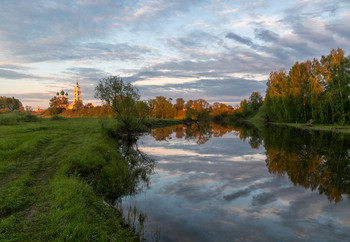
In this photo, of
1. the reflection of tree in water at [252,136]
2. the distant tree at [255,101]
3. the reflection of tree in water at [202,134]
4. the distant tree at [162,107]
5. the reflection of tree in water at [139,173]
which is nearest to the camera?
the reflection of tree in water at [139,173]

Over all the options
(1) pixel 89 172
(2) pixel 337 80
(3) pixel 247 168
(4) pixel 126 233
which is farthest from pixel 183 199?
(2) pixel 337 80

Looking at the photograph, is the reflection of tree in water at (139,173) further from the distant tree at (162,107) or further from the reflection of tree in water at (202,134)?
the distant tree at (162,107)

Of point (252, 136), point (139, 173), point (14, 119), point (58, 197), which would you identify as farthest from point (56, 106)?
point (58, 197)

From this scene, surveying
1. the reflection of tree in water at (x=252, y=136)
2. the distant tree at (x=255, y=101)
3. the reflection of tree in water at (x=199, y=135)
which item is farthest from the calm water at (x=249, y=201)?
the distant tree at (x=255, y=101)

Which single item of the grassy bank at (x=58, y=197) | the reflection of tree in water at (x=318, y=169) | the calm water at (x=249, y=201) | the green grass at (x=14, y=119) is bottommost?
the calm water at (x=249, y=201)

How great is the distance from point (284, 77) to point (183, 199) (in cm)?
7636

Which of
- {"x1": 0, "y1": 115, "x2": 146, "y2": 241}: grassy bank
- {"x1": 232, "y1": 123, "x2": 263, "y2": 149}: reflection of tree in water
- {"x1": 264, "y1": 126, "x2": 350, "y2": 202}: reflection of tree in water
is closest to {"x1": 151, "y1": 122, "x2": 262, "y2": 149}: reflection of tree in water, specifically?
{"x1": 232, "y1": 123, "x2": 263, "y2": 149}: reflection of tree in water

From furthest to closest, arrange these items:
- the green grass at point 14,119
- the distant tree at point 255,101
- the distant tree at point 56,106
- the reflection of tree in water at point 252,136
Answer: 1. the distant tree at point 255,101
2. the distant tree at point 56,106
3. the green grass at point 14,119
4. the reflection of tree in water at point 252,136

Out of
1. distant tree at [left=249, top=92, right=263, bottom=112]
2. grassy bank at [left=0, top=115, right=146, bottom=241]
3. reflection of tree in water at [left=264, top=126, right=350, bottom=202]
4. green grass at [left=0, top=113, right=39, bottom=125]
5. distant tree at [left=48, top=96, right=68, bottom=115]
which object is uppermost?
distant tree at [left=249, top=92, right=263, bottom=112]

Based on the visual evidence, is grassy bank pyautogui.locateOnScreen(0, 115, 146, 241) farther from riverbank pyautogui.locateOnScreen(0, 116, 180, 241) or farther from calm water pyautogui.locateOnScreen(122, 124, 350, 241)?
calm water pyautogui.locateOnScreen(122, 124, 350, 241)

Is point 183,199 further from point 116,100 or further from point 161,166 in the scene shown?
point 116,100

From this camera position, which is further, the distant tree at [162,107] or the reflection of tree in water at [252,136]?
the distant tree at [162,107]

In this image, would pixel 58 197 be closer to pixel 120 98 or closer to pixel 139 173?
pixel 139 173

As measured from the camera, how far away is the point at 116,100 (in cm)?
3712
